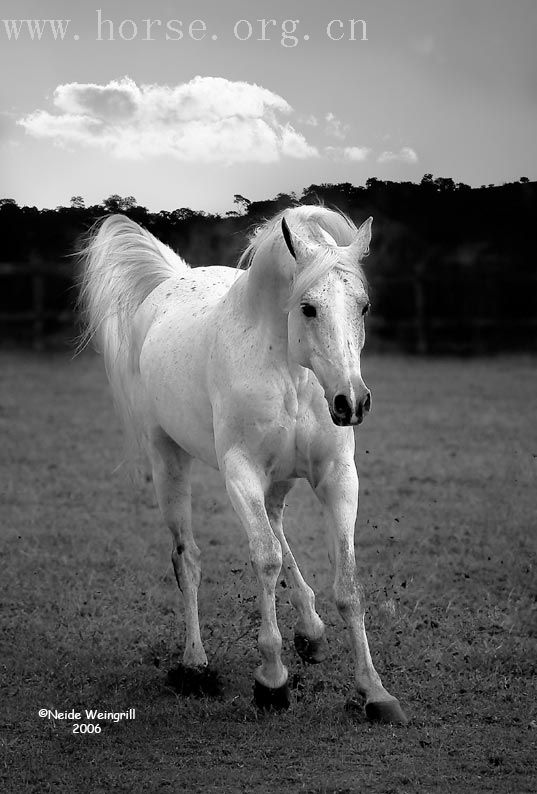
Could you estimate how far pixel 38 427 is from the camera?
1134 cm

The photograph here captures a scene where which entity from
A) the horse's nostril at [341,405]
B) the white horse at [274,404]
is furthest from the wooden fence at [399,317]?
the horse's nostril at [341,405]

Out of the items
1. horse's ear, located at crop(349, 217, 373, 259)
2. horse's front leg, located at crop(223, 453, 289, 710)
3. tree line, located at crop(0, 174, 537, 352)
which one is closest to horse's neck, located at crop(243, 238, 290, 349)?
horse's ear, located at crop(349, 217, 373, 259)

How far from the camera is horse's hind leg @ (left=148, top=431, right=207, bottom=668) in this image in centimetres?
472

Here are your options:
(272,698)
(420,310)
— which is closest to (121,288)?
(272,698)

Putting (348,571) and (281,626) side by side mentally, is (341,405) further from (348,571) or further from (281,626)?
(281,626)

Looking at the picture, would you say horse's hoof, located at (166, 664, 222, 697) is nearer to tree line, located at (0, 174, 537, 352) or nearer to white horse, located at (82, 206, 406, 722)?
white horse, located at (82, 206, 406, 722)

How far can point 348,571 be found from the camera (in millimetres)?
3986

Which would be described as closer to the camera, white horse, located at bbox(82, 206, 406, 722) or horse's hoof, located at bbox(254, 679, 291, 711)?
white horse, located at bbox(82, 206, 406, 722)

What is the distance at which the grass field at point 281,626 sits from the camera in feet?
11.8

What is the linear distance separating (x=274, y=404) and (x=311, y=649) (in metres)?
1.33

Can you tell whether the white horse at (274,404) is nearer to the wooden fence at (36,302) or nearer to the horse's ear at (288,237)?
the horse's ear at (288,237)

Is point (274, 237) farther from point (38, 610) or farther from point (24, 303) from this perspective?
point (24, 303)

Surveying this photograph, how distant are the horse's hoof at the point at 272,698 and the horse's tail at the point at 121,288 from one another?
2165 millimetres

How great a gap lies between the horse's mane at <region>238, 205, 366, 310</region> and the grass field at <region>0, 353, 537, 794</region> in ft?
5.76
